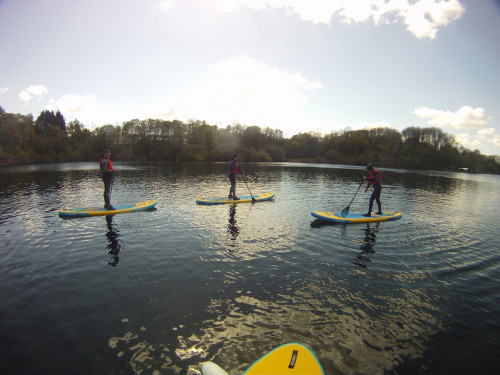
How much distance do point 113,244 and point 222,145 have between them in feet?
347

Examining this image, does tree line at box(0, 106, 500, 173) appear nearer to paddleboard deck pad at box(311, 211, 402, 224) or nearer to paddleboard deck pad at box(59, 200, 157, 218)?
paddleboard deck pad at box(59, 200, 157, 218)

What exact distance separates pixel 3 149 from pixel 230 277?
92802 millimetres

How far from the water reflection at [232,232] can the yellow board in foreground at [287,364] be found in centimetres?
551

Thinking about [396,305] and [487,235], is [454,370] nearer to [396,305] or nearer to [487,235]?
[396,305]

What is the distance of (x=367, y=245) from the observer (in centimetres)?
1053

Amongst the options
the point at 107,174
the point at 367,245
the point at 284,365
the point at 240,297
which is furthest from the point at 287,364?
the point at 107,174

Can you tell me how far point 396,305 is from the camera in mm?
6410

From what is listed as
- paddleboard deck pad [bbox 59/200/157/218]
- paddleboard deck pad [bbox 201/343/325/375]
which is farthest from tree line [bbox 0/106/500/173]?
paddleboard deck pad [bbox 201/343/325/375]

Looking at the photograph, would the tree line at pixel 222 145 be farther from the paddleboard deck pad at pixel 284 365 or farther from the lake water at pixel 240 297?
the paddleboard deck pad at pixel 284 365

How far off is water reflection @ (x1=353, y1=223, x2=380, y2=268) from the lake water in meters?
0.11

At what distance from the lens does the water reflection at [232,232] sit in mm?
10000

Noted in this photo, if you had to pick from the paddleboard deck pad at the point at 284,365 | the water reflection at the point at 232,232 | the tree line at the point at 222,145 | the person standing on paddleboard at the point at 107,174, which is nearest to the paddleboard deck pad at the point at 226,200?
the water reflection at the point at 232,232

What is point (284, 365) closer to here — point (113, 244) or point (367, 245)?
point (367, 245)

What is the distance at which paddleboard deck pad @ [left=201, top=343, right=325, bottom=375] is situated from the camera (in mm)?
3928
